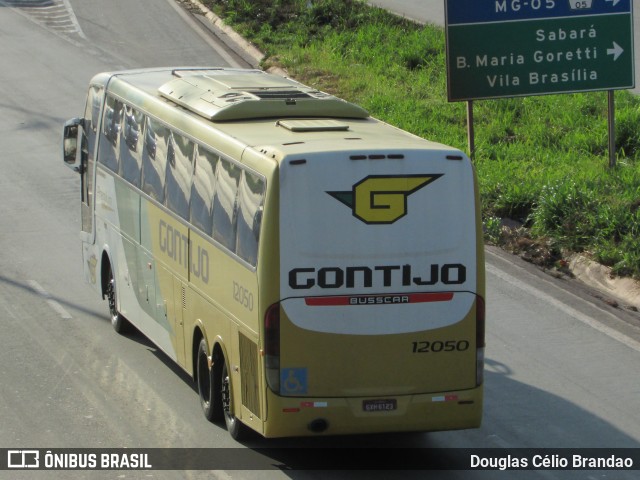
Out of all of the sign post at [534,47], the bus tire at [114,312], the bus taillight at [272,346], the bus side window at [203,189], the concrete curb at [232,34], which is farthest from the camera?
the concrete curb at [232,34]

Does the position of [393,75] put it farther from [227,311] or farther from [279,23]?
[227,311]

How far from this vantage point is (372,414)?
404 inches

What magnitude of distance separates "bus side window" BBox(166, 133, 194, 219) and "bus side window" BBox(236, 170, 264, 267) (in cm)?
148

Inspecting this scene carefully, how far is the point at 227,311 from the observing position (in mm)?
11039

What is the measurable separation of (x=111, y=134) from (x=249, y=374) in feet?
16.9

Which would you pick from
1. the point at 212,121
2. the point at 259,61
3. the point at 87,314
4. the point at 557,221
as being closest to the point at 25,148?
the point at 259,61

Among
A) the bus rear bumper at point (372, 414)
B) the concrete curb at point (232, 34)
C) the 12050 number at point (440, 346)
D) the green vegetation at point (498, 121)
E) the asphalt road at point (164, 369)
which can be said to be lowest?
the asphalt road at point (164, 369)

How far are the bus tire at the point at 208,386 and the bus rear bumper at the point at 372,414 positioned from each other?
153cm

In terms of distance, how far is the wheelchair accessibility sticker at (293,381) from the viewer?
33.2 feet

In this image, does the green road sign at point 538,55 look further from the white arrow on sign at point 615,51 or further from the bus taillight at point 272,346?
the bus taillight at point 272,346

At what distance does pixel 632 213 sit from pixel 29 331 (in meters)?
8.30

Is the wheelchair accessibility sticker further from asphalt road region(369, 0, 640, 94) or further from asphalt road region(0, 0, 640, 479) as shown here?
asphalt road region(369, 0, 640, 94)

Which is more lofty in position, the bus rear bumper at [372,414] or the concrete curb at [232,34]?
the concrete curb at [232,34]

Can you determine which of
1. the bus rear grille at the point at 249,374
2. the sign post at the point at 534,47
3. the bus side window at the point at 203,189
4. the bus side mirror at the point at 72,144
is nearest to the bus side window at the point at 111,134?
the bus side mirror at the point at 72,144
